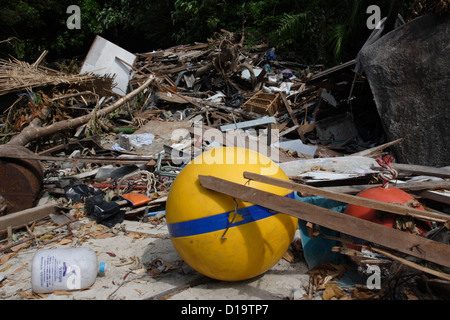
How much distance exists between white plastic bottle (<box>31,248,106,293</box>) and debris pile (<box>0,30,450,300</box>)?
301mm

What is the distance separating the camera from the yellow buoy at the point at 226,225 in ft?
9.79

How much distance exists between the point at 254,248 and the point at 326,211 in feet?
2.42

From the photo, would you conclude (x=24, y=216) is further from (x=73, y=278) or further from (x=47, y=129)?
(x=47, y=129)

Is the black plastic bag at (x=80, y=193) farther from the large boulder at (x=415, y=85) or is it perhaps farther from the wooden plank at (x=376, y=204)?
the large boulder at (x=415, y=85)

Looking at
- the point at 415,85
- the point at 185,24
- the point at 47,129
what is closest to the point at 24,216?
the point at 47,129

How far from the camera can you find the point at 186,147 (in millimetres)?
8234

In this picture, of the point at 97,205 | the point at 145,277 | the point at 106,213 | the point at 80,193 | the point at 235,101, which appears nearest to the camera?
the point at 145,277

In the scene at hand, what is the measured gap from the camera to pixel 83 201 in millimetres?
5996

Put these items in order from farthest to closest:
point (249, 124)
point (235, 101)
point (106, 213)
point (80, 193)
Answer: point (235, 101), point (249, 124), point (80, 193), point (106, 213)

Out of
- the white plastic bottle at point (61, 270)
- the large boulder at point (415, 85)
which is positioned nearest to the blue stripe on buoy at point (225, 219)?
the white plastic bottle at point (61, 270)

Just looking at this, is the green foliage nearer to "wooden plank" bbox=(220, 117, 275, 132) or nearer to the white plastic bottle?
"wooden plank" bbox=(220, 117, 275, 132)

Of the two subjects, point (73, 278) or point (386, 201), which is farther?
point (73, 278)

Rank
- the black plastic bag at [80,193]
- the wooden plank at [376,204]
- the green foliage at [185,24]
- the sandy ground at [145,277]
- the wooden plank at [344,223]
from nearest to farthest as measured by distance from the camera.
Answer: the wooden plank at [344,223] < the wooden plank at [376,204] < the sandy ground at [145,277] < the black plastic bag at [80,193] < the green foliage at [185,24]

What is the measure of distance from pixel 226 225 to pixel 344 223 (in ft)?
3.08
